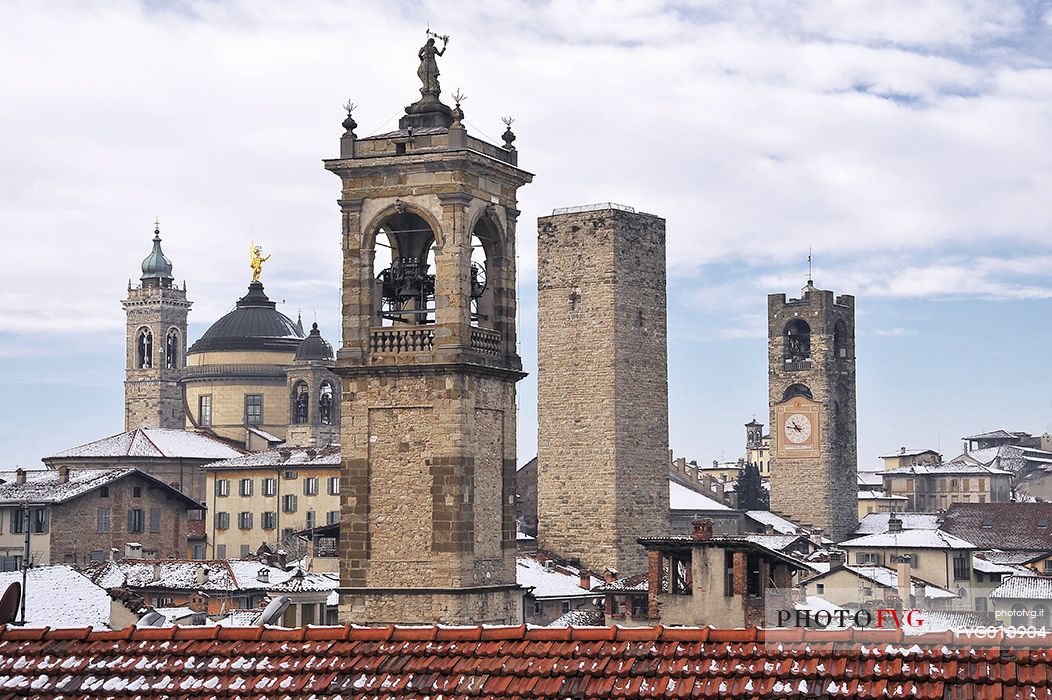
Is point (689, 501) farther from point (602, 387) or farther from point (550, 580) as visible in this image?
point (550, 580)

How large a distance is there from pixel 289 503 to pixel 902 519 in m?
33.3

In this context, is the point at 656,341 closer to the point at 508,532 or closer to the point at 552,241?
the point at 552,241

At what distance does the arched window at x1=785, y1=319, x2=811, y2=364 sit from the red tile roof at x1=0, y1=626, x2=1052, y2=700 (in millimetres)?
100708

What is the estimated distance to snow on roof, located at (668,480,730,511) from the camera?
93.1m

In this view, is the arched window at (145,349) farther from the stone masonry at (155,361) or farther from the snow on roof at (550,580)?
the snow on roof at (550,580)

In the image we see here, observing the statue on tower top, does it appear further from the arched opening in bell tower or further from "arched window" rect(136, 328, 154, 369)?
"arched window" rect(136, 328, 154, 369)

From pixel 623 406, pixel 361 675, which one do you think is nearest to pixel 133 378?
pixel 623 406

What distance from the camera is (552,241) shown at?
247 feet

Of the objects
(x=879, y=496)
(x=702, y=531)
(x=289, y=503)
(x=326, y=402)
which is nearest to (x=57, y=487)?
(x=289, y=503)

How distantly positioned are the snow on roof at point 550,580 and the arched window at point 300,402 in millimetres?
41825

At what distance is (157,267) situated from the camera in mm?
132625

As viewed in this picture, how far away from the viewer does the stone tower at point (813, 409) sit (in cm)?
11169

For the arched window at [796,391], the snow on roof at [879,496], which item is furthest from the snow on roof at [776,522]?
the snow on roof at [879,496]

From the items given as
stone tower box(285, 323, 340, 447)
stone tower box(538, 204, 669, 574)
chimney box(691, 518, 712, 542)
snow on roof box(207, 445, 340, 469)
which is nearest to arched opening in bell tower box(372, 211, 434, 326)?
chimney box(691, 518, 712, 542)
